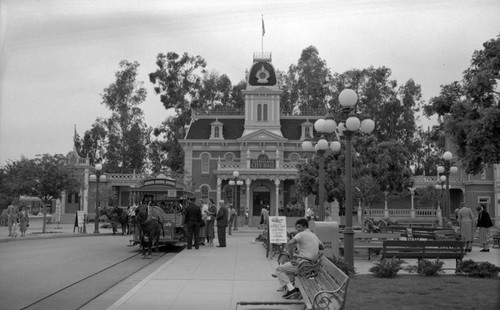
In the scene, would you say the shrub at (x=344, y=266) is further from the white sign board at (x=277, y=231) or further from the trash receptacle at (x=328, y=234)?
the white sign board at (x=277, y=231)

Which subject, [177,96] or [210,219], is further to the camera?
[177,96]

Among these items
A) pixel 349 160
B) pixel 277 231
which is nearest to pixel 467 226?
pixel 277 231

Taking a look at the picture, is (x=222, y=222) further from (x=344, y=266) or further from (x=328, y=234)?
(x=344, y=266)

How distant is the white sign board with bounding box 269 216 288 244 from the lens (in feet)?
57.5

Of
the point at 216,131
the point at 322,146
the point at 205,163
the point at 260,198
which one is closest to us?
the point at 322,146

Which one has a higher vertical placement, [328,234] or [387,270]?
[328,234]

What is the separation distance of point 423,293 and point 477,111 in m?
3.96

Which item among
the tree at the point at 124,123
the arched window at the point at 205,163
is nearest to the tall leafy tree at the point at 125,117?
the tree at the point at 124,123

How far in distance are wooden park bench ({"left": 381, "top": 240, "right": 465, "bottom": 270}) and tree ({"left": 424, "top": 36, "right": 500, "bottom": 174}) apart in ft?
9.43

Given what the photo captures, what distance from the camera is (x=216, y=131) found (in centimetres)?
5822

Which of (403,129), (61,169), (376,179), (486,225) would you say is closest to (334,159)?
(376,179)

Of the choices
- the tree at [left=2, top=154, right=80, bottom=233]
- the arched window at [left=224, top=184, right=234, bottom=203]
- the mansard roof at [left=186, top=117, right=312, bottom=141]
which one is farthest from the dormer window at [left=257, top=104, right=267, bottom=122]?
the tree at [left=2, top=154, right=80, bottom=233]

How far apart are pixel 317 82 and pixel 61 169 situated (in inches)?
1584

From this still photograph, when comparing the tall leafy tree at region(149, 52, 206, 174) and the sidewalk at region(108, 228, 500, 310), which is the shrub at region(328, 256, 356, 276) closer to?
the sidewalk at region(108, 228, 500, 310)
